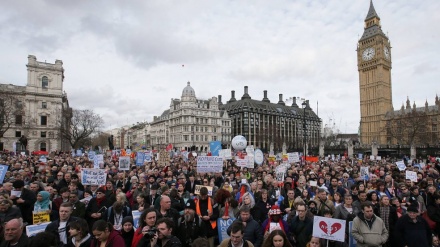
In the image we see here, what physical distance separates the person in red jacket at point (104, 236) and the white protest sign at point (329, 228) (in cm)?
315

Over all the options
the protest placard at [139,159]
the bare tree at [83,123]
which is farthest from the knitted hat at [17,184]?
the bare tree at [83,123]

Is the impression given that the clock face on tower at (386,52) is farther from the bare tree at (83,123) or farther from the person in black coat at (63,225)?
the person in black coat at (63,225)

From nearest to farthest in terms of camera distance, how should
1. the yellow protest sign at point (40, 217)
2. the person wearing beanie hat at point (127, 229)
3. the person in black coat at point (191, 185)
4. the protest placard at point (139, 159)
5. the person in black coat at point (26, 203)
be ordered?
the person wearing beanie hat at point (127, 229) < the yellow protest sign at point (40, 217) < the person in black coat at point (26, 203) < the person in black coat at point (191, 185) < the protest placard at point (139, 159)

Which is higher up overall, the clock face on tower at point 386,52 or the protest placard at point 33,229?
the clock face on tower at point 386,52

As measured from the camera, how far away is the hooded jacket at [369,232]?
550cm

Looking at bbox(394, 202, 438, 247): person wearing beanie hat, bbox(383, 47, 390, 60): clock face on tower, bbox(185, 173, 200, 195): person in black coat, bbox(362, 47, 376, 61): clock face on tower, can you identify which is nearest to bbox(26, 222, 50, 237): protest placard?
bbox(185, 173, 200, 195): person in black coat

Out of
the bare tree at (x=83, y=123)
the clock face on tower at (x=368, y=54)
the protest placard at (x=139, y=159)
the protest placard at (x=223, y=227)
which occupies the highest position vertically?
the clock face on tower at (x=368, y=54)

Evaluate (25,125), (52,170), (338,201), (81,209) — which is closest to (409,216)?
(338,201)

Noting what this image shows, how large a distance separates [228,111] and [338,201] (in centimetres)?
10038

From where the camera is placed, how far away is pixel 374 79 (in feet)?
300

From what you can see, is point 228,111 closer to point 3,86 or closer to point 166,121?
point 166,121

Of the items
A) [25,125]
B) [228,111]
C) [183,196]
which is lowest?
[183,196]

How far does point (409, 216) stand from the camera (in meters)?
5.90

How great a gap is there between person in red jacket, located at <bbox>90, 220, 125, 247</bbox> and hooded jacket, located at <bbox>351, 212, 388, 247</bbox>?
429 centimetres
